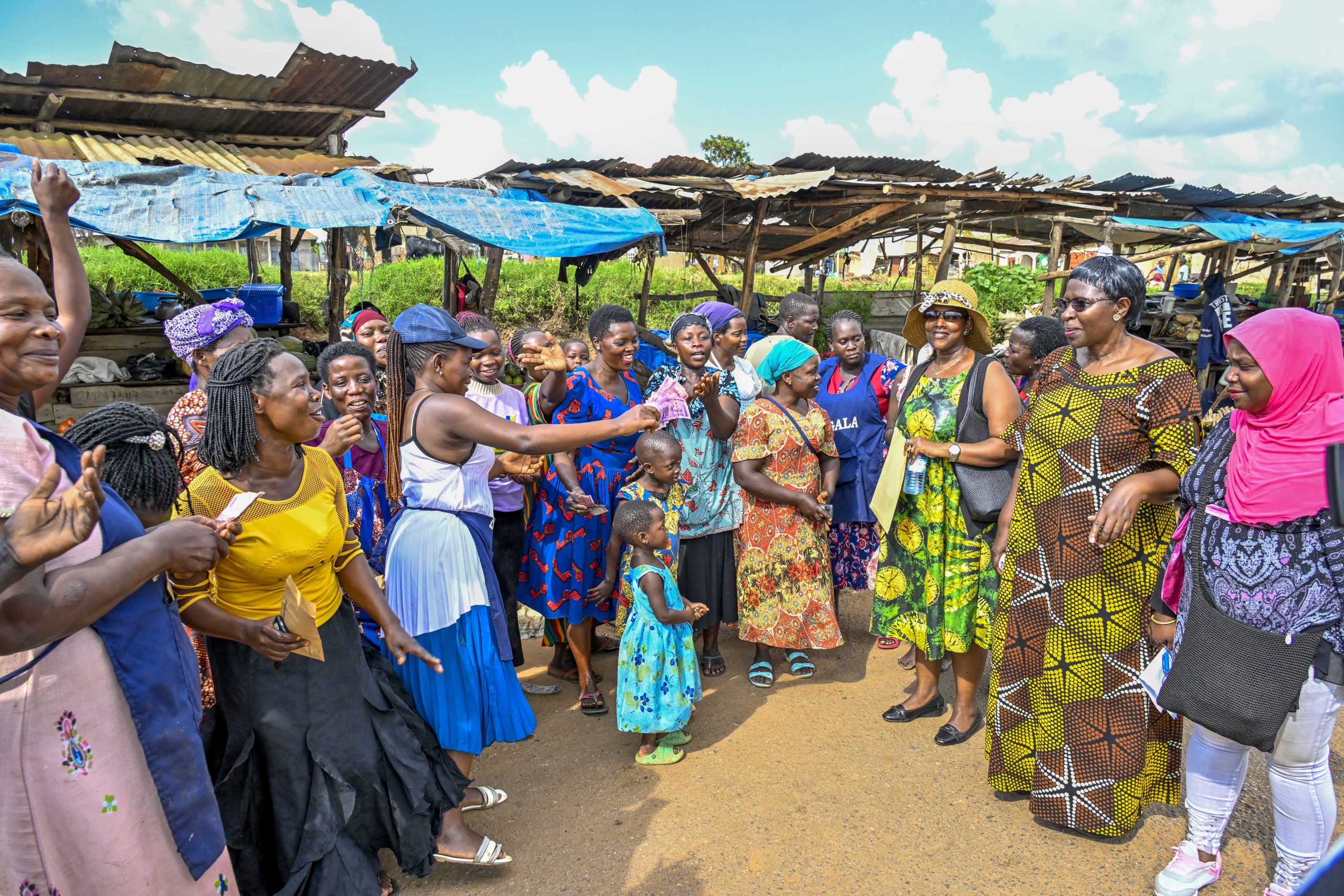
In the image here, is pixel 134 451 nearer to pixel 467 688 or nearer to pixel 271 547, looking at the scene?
pixel 271 547

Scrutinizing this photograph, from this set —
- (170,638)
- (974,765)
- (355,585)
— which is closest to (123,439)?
(170,638)

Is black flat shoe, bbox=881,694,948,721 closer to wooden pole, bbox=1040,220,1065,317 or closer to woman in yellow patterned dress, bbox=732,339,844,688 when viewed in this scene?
woman in yellow patterned dress, bbox=732,339,844,688

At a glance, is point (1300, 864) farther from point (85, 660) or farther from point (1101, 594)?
point (85, 660)

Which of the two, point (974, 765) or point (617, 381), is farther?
point (617, 381)

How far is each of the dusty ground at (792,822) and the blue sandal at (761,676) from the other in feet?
0.80

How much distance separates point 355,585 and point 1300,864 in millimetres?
3070

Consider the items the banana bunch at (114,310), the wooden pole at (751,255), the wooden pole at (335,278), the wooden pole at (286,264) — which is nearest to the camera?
the banana bunch at (114,310)

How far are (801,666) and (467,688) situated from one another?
2201 mm

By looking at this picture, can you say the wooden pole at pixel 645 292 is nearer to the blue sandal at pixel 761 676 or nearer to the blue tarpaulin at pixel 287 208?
the blue tarpaulin at pixel 287 208

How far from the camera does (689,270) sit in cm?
2420

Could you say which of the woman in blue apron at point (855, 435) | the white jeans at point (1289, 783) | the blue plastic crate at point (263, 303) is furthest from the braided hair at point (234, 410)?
the blue plastic crate at point (263, 303)

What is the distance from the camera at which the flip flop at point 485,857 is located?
2.72 m

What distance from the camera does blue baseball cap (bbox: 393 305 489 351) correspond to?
281 centimetres

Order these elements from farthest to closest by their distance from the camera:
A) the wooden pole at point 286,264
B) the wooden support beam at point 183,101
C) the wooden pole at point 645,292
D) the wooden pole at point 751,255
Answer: the wooden pole at point 286,264 < the wooden pole at point 645,292 < the wooden pole at point 751,255 < the wooden support beam at point 183,101
